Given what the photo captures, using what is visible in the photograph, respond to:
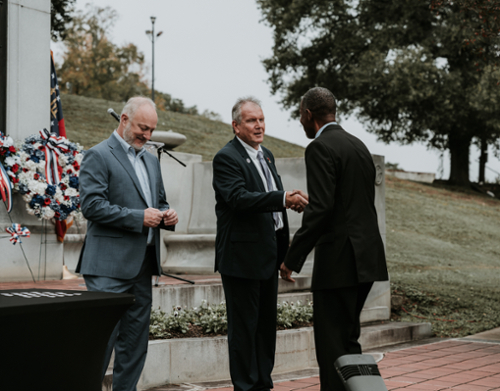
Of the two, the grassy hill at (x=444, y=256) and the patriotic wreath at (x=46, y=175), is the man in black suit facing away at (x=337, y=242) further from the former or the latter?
the grassy hill at (x=444, y=256)

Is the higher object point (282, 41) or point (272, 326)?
point (282, 41)

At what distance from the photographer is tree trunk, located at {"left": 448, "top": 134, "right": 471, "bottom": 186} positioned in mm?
29355

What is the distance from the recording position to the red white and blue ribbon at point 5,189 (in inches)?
262

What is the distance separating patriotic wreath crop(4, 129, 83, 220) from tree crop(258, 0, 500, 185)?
19.2 metres

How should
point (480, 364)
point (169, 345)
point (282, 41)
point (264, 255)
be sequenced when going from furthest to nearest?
point (282, 41) < point (480, 364) < point (169, 345) < point (264, 255)

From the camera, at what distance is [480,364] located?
18.6 ft

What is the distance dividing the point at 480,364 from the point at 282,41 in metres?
25.0

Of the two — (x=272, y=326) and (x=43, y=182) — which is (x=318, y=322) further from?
(x=43, y=182)

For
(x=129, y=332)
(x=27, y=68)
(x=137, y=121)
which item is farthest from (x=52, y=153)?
(x=129, y=332)

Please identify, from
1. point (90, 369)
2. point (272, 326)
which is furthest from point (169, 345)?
point (90, 369)

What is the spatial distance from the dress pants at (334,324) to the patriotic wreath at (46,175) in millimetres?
4386

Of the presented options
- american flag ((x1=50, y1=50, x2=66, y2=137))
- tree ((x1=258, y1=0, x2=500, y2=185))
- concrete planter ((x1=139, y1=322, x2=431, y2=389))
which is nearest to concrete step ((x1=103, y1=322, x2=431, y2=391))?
concrete planter ((x1=139, y1=322, x2=431, y2=389))

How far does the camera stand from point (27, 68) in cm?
733

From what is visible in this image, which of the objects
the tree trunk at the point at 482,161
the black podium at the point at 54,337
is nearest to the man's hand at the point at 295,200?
the black podium at the point at 54,337
